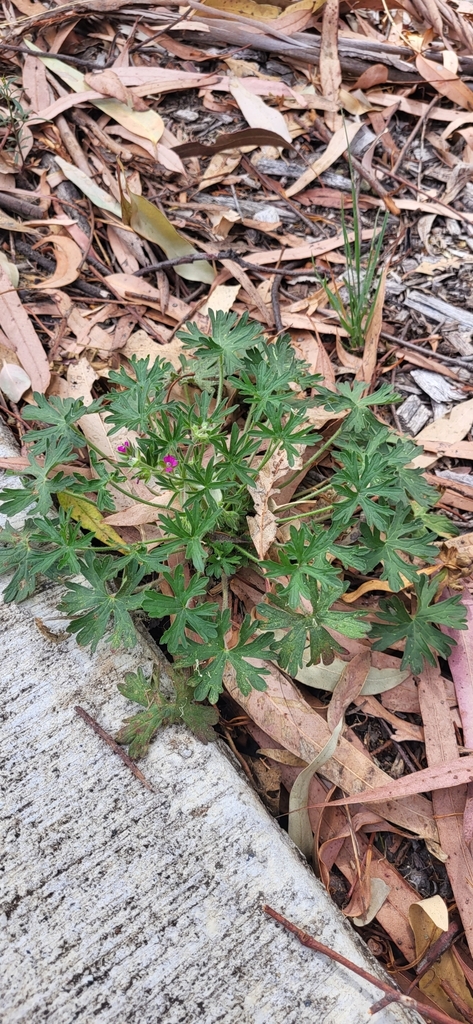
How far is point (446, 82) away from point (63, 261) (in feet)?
5.70

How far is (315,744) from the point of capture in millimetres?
1780

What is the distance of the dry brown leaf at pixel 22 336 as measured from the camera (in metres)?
2.32

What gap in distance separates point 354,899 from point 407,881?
145mm

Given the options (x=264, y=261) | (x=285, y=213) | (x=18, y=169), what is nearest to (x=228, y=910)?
(x=264, y=261)

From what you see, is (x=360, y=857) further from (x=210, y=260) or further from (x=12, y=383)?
(x=210, y=260)

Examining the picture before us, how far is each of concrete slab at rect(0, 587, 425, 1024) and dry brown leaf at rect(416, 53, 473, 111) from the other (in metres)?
2.70

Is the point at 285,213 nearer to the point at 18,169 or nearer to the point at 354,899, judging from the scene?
the point at 18,169

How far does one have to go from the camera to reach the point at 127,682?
169 centimetres

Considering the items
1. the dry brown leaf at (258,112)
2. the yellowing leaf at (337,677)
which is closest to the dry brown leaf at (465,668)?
the yellowing leaf at (337,677)

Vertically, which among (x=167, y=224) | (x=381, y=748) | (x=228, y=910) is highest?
(x=167, y=224)

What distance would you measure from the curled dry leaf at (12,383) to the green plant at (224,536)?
358 mm

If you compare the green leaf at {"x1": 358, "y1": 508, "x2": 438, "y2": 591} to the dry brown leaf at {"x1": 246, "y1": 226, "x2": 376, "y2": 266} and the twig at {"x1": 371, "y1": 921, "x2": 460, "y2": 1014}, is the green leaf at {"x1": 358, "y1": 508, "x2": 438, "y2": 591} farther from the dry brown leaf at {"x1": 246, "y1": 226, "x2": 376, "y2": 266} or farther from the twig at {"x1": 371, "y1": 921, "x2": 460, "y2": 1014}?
the dry brown leaf at {"x1": 246, "y1": 226, "x2": 376, "y2": 266}

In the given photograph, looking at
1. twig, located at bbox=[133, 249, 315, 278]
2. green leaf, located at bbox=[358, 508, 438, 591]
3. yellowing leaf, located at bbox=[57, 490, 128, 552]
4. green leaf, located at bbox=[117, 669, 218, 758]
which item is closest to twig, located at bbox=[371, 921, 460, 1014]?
green leaf, located at bbox=[117, 669, 218, 758]

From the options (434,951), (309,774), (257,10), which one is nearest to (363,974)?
(434,951)
